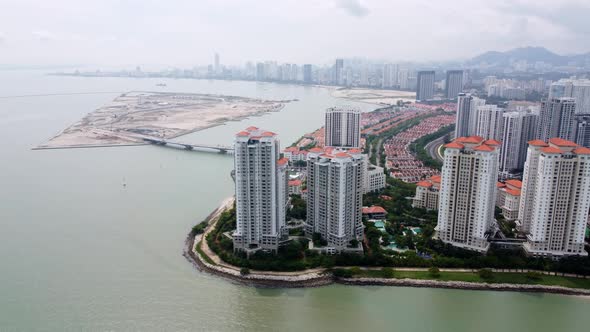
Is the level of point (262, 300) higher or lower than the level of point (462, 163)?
lower

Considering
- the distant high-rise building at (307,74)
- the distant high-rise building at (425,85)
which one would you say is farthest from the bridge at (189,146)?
the distant high-rise building at (307,74)

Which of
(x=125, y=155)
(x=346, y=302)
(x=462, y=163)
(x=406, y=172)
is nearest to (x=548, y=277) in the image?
(x=462, y=163)

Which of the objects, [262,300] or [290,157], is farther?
[290,157]

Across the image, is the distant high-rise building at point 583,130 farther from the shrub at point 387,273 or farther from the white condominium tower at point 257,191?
the white condominium tower at point 257,191

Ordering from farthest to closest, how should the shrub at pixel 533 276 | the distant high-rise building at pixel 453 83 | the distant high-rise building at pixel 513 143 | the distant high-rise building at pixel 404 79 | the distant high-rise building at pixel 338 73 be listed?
the distant high-rise building at pixel 338 73
the distant high-rise building at pixel 404 79
the distant high-rise building at pixel 453 83
the distant high-rise building at pixel 513 143
the shrub at pixel 533 276

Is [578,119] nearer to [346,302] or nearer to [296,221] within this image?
[296,221]

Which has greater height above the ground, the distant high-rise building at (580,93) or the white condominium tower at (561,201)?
the distant high-rise building at (580,93)
